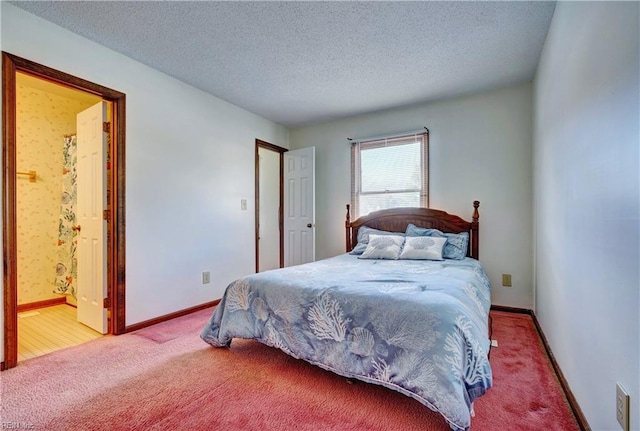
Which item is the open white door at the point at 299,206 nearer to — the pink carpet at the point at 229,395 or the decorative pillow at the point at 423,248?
the decorative pillow at the point at 423,248

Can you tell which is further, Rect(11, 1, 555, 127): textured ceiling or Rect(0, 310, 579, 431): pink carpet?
Rect(11, 1, 555, 127): textured ceiling

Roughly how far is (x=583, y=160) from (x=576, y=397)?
120 cm

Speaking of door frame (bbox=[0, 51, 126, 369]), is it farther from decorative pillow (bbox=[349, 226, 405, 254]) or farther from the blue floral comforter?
decorative pillow (bbox=[349, 226, 405, 254])

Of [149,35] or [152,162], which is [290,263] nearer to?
[152,162]

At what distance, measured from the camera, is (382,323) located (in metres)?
1.63

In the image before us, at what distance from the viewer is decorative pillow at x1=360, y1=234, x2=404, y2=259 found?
3.17m

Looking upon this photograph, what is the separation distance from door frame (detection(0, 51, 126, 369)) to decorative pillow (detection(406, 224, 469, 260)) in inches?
114

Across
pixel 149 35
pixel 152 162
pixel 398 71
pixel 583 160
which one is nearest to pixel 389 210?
pixel 398 71

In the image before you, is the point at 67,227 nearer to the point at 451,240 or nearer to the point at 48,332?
the point at 48,332

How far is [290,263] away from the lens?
4594 millimetres

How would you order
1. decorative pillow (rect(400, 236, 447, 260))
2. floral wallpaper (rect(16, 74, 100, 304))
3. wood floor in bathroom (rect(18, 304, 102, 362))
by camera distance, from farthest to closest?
floral wallpaper (rect(16, 74, 100, 304)), decorative pillow (rect(400, 236, 447, 260)), wood floor in bathroom (rect(18, 304, 102, 362))

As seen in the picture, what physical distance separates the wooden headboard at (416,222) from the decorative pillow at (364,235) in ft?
0.31

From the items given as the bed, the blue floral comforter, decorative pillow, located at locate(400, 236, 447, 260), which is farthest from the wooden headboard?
the blue floral comforter

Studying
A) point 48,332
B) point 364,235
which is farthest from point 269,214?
point 48,332
